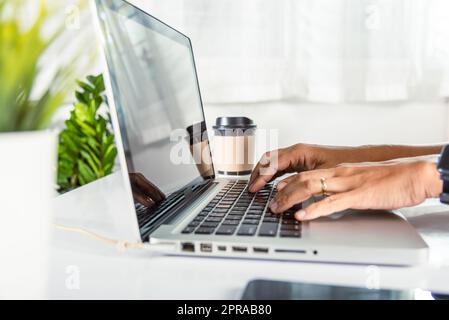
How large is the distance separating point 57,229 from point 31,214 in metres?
0.32

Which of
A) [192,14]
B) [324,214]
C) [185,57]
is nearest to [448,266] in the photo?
[324,214]

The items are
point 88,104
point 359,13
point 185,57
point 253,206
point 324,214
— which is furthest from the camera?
point 359,13

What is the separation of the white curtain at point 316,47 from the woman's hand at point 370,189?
1076 millimetres

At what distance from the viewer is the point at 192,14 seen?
1.65 m

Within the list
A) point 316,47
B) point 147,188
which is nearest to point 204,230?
point 147,188

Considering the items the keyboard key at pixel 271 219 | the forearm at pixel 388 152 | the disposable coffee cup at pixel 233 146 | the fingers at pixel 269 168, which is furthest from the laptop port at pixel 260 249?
the disposable coffee cup at pixel 233 146

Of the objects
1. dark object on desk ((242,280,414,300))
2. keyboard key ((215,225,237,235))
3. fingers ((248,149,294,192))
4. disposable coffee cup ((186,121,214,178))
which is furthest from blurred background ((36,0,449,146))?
dark object on desk ((242,280,414,300))

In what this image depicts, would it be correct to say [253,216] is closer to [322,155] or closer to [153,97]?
[153,97]

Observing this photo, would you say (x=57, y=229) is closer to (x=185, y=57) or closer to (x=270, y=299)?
(x=270, y=299)

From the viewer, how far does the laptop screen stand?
0.57 meters

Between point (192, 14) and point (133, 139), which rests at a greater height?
point (192, 14)

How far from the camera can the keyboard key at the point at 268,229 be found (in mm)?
512

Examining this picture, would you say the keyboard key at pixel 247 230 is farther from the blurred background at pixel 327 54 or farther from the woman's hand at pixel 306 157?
the blurred background at pixel 327 54

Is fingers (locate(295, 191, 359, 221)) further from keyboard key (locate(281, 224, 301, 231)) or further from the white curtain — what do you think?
the white curtain
